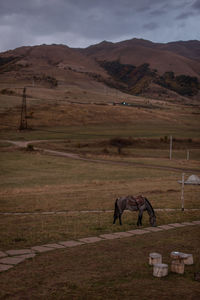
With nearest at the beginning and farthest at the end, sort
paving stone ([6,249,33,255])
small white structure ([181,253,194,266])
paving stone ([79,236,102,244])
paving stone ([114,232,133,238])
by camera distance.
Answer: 1. small white structure ([181,253,194,266])
2. paving stone ([6,249,33,255])
3. paving stone ([79,236,102,244])
4. paving stone ([114,232,133,238])

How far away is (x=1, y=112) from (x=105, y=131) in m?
33.9

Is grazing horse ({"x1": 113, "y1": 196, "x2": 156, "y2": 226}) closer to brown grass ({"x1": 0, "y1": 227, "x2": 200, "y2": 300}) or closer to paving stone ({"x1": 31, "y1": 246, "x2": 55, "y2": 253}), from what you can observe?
brown grass ({"x1": 0, "y1": 227, "x2": 200, "y2": 300})

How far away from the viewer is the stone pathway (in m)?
8.99

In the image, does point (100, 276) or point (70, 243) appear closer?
point (100, 276)

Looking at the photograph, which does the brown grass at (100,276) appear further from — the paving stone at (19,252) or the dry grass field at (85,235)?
the paving stone at (19,252)

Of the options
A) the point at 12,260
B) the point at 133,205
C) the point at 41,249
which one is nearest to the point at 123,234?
the point at 133,205

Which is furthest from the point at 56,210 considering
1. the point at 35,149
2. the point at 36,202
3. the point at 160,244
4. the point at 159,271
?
the point at 35,149

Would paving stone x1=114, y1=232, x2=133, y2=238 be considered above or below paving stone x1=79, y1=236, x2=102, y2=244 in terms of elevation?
below

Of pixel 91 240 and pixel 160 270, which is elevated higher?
pixel 160 270

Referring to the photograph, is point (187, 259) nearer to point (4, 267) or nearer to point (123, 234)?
point (123, 234)

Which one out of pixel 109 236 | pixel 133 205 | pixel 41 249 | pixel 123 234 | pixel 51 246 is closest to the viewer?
pixel 41 249

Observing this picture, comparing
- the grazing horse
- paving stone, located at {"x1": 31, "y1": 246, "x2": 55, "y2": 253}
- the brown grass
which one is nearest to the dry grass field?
the brown grass

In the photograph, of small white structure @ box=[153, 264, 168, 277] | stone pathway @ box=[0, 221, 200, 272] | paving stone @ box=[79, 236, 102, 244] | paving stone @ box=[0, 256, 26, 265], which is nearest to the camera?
small white structure @ box=[153, 264, 168, 277]

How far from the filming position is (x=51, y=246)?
1048 centimetres
